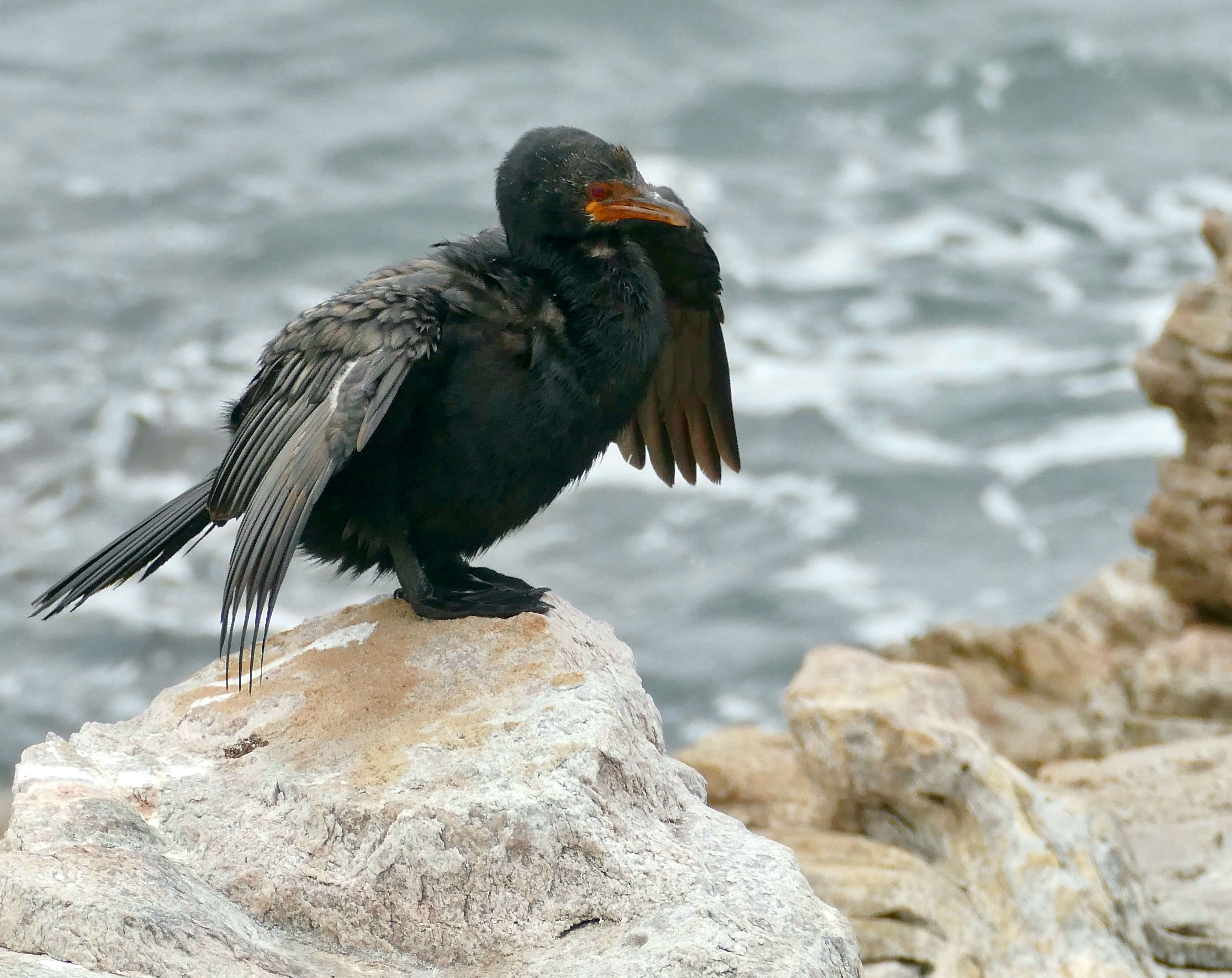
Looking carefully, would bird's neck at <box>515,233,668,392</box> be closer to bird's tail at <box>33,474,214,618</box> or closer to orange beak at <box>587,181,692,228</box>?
orange beak at <box>587,181,692,228</box>

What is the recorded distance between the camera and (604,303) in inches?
170

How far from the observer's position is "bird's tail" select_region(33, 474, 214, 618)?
4.38m

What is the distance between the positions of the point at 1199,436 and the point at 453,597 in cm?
448

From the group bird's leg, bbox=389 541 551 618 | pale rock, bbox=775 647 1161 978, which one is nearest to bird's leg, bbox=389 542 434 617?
bird's leg, bbox=389 541 551 618

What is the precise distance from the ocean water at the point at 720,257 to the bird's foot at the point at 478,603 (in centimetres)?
398

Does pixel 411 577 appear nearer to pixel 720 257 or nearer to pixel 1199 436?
pixel 1199 436

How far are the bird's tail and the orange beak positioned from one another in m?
1.26

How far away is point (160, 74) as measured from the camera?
53.0ft

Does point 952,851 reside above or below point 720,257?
above

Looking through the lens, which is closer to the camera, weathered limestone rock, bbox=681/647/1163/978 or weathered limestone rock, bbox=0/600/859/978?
weathered limestone rock, bbox=0/600/859/978

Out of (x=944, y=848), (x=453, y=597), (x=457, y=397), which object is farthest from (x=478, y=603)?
(x=944, y=848)

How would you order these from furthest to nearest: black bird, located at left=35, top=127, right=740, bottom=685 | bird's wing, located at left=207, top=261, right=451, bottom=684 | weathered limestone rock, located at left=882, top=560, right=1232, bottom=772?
weathered limestone rock, located at left=882, top=560, right=1232, bottom=772 → black bird, located at left=35, top=127, right=740, bottom=685 → bird's wing, located at left=207, top=261, right=451, bottom=684

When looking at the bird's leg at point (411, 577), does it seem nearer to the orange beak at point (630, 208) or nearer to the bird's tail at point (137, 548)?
the bird's tail at point (137, 548)

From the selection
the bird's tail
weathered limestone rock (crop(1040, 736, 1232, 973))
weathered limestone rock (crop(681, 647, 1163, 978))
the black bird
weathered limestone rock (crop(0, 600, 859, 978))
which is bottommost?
weathered limestone rock (crop(1040, 736, 1232, 973))
